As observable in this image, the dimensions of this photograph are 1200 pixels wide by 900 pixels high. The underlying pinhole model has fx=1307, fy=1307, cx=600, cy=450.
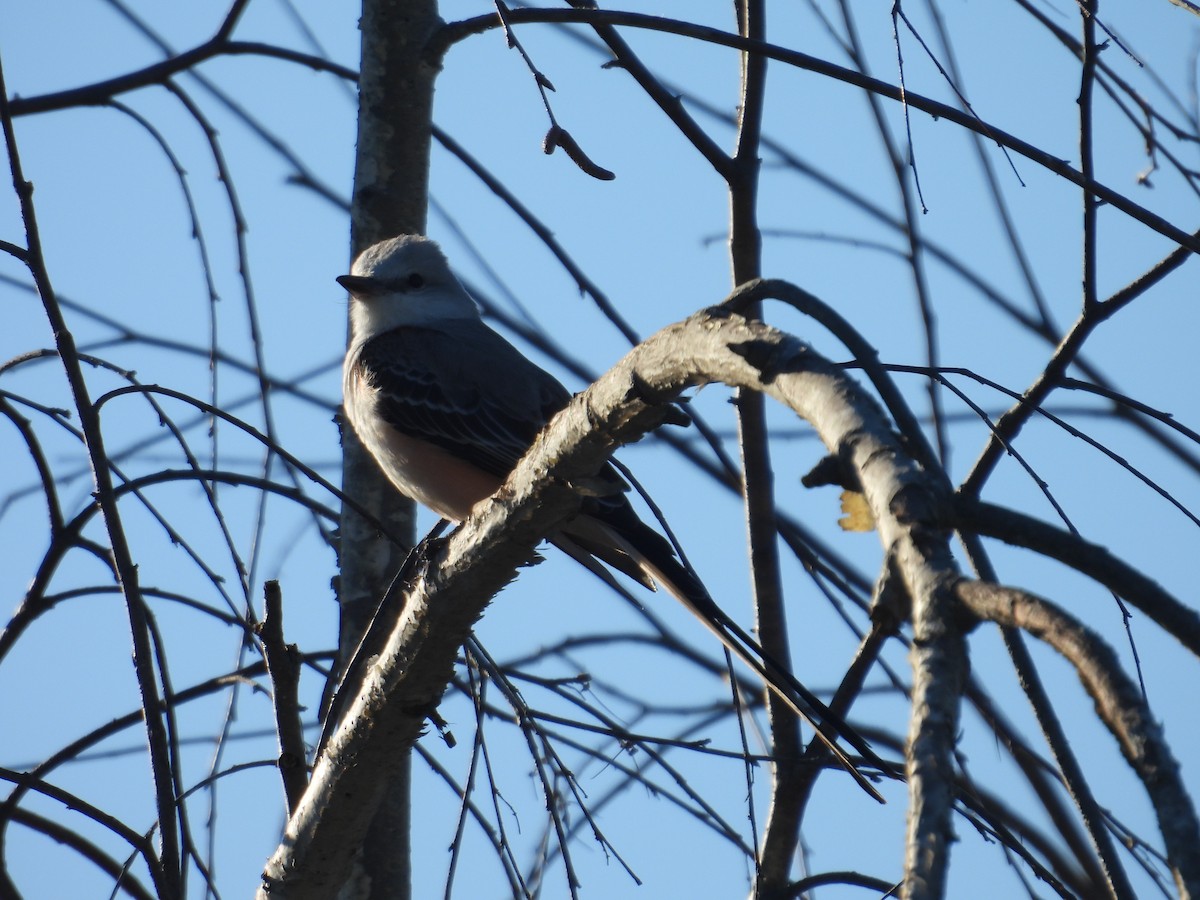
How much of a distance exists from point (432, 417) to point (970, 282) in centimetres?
177

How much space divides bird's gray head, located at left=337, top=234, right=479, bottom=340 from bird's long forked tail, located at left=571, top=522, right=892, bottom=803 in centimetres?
132

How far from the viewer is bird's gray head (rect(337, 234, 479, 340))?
463 centimetres

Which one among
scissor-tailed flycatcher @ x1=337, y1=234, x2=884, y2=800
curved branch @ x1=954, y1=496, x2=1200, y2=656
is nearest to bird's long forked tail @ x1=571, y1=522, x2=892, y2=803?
scissor-tailed flycatcher @ x1=337, y1=234, x2=884, y2=800

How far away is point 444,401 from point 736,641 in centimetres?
189

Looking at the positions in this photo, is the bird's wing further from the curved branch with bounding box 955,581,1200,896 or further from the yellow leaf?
the curved branch with bounding box 955,581,1200,896

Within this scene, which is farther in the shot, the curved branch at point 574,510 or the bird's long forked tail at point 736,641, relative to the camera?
the bird's long forked tail at point 736,641

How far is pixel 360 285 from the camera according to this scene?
4617 millimetres

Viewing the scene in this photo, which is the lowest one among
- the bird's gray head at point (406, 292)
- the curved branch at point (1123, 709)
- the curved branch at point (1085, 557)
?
the curved branch at point (1123, 709)

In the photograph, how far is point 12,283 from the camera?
3.47 metres

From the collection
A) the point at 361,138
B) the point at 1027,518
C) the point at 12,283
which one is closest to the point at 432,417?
the point at 361,138

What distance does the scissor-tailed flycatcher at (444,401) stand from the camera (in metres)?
3.77

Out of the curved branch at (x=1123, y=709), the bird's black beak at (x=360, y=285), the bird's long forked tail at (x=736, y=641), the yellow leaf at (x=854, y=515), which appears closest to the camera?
the curved branch at (x=1123, y=709)

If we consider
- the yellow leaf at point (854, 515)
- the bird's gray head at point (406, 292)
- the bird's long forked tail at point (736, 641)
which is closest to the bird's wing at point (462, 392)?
the bird's gray head at point (406, 292)

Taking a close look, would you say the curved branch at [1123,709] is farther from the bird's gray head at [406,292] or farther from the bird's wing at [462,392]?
the bird's gray head at [406,292]
